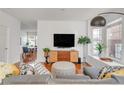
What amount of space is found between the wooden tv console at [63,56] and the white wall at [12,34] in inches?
58.7

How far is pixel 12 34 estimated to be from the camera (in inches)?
261

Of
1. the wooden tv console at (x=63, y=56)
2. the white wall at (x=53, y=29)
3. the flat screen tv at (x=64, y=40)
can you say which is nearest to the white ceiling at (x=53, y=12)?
the white wall at (x=53, y=29)

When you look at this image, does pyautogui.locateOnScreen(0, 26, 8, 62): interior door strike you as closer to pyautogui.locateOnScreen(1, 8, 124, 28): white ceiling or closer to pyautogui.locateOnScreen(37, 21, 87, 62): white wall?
pyautogui.locateOnScreen(1, 8, 124, 28): white ceiling

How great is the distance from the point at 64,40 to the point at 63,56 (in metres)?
0.74

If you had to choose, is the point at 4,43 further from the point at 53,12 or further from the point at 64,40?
the point at 64,40

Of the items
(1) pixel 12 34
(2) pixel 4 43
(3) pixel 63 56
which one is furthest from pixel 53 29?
(2) pixel 4 43

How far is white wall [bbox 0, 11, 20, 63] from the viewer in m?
5.74

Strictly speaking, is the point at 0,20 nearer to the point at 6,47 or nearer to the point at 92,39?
the point at 6,47

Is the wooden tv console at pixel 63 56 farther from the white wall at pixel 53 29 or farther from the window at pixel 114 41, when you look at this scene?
the window at pixel 114 41

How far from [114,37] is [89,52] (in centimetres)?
192

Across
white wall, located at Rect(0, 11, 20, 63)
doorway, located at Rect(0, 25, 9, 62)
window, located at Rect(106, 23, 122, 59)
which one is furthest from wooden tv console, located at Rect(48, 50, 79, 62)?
doorway, located at Rect(0, 25, 9, 62)

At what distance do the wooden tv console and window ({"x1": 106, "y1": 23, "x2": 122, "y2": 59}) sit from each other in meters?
1.68
